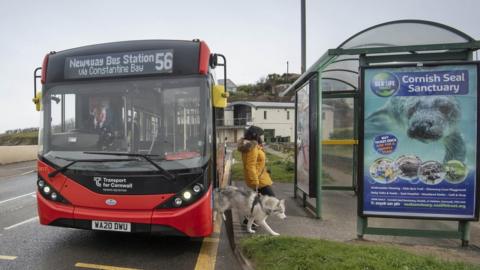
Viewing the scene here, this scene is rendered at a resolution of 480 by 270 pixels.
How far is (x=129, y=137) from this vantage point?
470cm

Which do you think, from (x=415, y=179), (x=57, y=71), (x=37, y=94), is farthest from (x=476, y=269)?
(x=37, y=94)

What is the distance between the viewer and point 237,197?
568 cm

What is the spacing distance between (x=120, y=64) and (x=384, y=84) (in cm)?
374

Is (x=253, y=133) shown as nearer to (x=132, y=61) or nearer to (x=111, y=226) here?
(x=132, y=61)

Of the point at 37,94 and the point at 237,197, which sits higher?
the point at 37,94

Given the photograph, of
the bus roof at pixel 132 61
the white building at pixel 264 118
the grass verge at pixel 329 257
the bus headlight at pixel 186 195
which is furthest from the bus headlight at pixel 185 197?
the white building at pixel 264 118

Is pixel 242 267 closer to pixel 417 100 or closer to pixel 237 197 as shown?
pixel 237 197

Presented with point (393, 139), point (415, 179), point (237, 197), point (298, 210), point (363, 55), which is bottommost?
point (298, 210)

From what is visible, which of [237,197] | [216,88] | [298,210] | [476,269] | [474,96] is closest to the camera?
[476,269]

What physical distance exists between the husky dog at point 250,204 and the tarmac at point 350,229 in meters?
0.31

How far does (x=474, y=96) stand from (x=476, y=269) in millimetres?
2294

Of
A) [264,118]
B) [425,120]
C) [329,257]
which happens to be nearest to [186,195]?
[329,257]

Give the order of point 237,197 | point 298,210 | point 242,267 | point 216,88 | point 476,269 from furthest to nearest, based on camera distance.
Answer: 1. point 298,210
2. point 237,197
3. point 216,88
4. point 242,267
5. point 476,269

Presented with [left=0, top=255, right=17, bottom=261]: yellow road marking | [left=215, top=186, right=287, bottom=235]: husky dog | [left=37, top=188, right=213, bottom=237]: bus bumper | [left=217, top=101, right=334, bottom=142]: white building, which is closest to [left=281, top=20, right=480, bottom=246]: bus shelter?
[left=215, top=186, right=287, bottom=235]: husky dog
